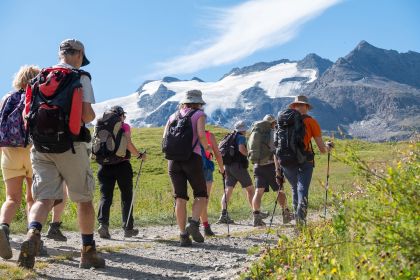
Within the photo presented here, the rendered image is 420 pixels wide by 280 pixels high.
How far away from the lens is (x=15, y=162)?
23.2ft

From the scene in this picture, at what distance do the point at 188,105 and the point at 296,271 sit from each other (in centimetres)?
420

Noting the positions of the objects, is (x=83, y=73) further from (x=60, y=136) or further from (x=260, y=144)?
(x=260, y=144)

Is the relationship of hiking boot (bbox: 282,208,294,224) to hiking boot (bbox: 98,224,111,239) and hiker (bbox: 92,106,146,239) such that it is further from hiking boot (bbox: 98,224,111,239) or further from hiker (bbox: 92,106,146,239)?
hiking boot (bbox: 98,224,111,239)

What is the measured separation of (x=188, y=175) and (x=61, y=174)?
2810 millimetres

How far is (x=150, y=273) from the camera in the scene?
6.52 m

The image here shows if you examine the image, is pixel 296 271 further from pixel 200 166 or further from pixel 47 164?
pixel 200 166

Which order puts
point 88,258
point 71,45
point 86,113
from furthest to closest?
1. point 88,258
2. point 71,45
3. point 86,113

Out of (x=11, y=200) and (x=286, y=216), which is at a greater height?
(x=11, y=200)

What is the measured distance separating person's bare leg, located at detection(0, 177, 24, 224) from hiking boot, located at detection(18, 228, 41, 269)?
943mm

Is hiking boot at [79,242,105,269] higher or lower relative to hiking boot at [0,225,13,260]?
lower

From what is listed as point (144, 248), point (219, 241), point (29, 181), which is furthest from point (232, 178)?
point (29, 181)

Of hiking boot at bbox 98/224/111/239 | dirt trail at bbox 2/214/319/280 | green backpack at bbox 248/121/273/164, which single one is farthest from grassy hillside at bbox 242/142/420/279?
green backpack at bbox 248/121/273/164

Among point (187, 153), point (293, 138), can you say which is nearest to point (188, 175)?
point (187, 153)

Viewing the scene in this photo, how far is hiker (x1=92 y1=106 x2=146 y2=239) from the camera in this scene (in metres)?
9.23
